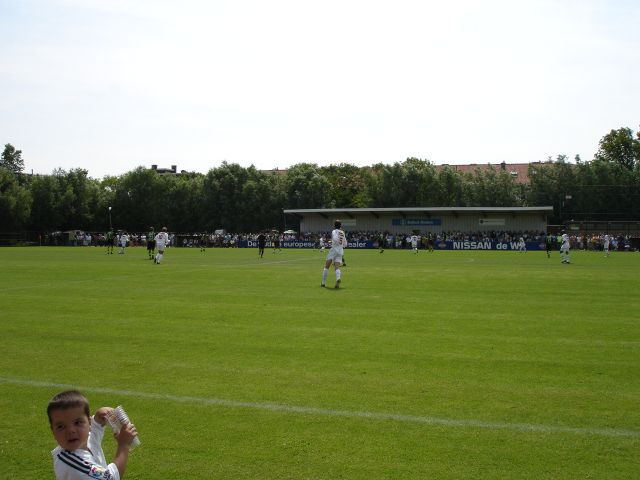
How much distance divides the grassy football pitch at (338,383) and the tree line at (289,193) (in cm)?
6934

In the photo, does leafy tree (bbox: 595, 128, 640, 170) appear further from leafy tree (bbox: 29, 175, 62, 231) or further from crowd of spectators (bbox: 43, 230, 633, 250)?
leafy tree (bbox: 29, 175, 62, 231)

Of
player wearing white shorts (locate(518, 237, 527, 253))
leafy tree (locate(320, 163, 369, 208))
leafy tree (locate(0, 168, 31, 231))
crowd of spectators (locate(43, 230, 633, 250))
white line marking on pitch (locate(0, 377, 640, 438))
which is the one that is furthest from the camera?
leafy tree (locate(320, 163, 369, 208))

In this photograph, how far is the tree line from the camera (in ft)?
266

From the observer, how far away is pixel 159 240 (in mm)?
34875

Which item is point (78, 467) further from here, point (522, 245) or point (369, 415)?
point (522, 245)

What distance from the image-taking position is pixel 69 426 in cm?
343

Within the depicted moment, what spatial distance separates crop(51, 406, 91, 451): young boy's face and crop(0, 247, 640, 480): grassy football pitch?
2.11 meters

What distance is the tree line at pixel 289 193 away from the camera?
81062 mm

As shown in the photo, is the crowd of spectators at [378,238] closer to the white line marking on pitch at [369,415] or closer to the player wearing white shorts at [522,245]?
the player wearing white shorts at [522,245]

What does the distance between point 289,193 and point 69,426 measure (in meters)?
88.3

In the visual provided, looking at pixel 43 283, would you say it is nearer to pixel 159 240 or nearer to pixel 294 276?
pixel 294 276

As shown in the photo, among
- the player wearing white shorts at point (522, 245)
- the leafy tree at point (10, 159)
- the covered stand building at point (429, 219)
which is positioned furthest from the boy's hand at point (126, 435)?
the leafy tree at point (10, 159)

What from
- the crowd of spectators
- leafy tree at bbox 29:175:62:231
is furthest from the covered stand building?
leafy tree at bbox 29:175:62:231

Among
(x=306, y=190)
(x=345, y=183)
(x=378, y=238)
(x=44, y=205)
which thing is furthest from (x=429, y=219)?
(x=44, y=205)
